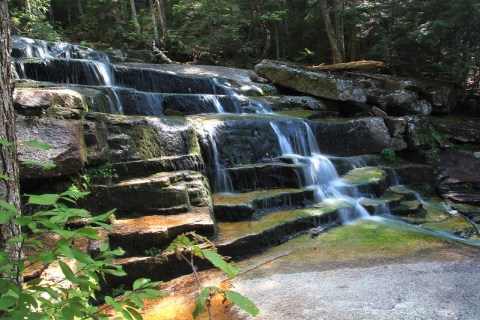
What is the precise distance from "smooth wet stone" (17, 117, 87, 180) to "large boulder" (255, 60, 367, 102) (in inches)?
319

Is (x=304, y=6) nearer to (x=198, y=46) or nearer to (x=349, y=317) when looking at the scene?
(x=198, y=46)

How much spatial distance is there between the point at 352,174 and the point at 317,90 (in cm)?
413

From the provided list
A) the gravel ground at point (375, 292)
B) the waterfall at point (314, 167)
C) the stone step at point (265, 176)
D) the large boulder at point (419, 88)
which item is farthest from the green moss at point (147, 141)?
the large boulder at point (419, 88)

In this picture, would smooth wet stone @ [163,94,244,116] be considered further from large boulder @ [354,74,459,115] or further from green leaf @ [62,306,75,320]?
green leaf @ [62,306,75,320]

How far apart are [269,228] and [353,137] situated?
518 centimetres

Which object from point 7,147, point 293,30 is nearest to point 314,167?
point 7,147

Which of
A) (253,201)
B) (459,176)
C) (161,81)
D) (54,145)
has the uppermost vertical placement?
(161,81)

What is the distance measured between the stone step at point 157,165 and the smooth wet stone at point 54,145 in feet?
2.19

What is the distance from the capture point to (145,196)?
5480 mm

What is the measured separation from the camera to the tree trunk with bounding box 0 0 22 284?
1728 millimetres

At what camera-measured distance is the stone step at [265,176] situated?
23.7 feet

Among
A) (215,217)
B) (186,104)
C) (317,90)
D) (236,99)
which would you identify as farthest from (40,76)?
(317,90)

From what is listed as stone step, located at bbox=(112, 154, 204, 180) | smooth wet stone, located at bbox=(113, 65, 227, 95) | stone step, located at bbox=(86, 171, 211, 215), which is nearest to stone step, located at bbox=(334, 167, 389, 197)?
stone step, located at bbox=(112, 154, 204, 180)

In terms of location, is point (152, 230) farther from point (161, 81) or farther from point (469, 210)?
point (161, 81)
